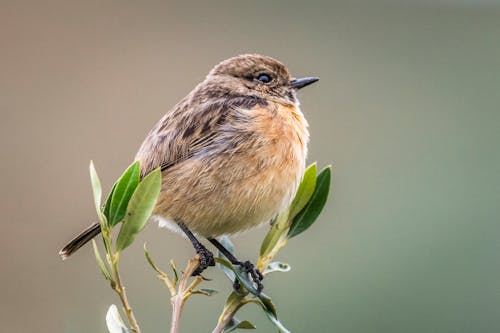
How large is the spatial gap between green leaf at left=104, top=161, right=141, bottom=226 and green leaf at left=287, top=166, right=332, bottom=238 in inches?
20.1

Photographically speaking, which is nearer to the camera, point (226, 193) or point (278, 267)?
point (278, 267)

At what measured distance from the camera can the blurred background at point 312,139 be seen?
15.4 ft

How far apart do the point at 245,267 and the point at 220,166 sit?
0.63 m

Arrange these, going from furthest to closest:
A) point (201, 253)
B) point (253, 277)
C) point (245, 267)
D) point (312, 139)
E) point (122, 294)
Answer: point (312, 139) → point (201, 253) → point (245, 267) → point (253, 277) → point (122, 294)

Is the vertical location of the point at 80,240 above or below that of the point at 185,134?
below

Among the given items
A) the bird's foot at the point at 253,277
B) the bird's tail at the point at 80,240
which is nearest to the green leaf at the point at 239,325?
the bird's foot at the point at 253,277

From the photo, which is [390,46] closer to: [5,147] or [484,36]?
Answer: [484,36]

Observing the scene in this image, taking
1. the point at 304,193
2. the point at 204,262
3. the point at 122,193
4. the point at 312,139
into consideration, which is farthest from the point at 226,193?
the point at 312,139

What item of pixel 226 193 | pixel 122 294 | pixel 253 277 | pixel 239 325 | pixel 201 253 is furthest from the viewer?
pixel 226 193

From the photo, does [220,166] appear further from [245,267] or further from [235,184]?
[245,267]

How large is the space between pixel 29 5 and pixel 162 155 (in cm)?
625

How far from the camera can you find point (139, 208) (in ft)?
7.03

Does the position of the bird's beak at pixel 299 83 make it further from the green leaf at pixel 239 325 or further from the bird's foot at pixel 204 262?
the green leaf at pixel 239 325

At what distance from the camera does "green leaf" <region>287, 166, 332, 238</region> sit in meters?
2.44
